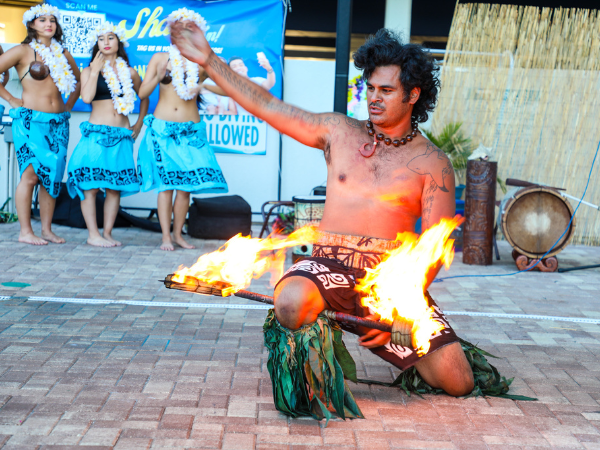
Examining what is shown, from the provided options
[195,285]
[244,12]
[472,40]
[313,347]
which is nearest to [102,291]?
[195,285]

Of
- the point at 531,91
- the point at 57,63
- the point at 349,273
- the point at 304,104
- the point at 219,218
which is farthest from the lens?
the point at 304,104

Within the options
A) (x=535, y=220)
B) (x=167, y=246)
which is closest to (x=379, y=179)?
(x=535, y=220)

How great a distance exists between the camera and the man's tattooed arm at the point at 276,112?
2.91 metres

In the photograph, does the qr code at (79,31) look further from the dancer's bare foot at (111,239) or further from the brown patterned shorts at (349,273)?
the brown patterned shorts at (349,273)

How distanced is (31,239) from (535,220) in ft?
16.5

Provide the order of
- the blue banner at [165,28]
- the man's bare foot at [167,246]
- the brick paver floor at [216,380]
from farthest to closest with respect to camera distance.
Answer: the blue banner at [165,28]
the man's bare foot at [167,246]
the brick paver floor at [216,380]

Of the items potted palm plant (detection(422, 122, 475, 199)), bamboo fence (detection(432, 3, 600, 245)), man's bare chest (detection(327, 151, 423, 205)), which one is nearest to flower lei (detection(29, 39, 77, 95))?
potted palm plant (detection(422, 122, 475, 199))

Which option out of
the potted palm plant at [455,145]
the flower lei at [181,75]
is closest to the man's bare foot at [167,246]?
the flower lei at [181,75]

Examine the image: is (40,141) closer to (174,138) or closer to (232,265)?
(174,138)

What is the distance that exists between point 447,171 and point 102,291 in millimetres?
2955

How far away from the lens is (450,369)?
3004 millimetres

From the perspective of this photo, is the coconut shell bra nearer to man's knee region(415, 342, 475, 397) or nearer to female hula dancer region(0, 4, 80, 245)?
female hula dancer region(0, 4, 80, 245)

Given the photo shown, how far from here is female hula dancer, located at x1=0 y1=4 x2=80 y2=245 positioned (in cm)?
632

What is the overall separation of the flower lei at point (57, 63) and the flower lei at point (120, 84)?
39 centimetres
